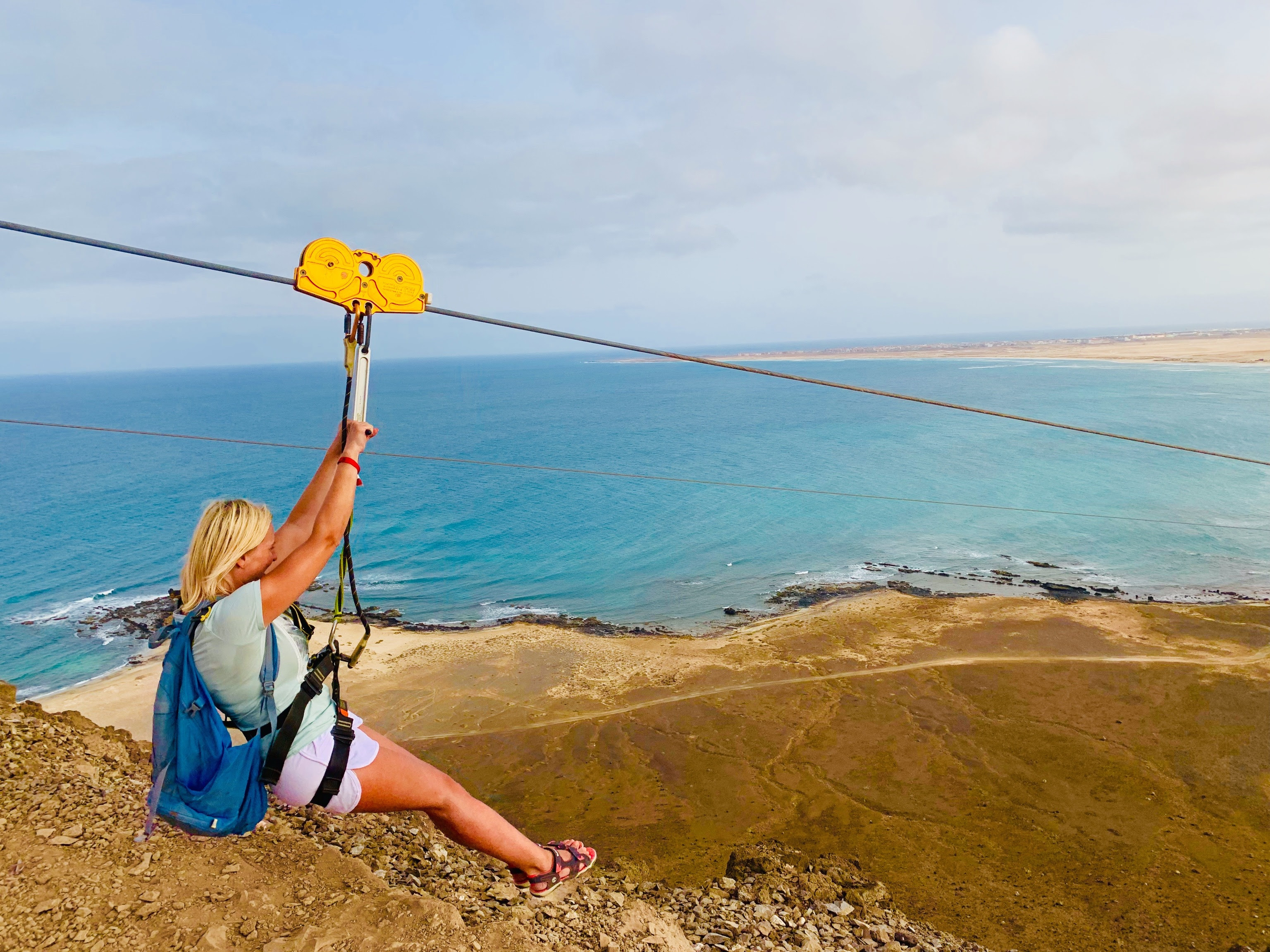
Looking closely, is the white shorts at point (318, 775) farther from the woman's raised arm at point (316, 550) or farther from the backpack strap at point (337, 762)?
the woman's raised arm at point (316, 550)

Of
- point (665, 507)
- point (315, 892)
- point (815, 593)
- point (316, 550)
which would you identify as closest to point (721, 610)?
point (815, 593)

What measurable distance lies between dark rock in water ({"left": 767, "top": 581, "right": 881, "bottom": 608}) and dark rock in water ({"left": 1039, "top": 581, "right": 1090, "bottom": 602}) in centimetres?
501

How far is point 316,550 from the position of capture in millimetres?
2424

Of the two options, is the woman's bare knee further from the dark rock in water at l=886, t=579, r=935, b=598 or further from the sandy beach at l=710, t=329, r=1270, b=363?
the sandy beach at l=710, t=329, r=1270, b=363

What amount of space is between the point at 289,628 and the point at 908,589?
21.0m

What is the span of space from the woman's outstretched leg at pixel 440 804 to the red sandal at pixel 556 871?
30 mm

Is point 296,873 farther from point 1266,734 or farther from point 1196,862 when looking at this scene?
point 1266,734

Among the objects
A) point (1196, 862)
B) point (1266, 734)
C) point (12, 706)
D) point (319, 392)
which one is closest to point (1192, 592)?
point (1266, 734)

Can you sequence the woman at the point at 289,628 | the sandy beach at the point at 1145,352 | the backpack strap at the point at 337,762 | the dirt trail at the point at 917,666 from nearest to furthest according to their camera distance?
the woman at the point at 289,628 → the backpack strap at the point at 337,762 → the dirt trail at the point at 917,666 → the sandy beach at the point at 1145,352

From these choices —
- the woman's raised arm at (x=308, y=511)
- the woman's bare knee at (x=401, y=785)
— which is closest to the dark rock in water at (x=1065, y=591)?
the woman's bare knee at (x=401, y=785)

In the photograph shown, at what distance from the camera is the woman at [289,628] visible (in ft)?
7.67

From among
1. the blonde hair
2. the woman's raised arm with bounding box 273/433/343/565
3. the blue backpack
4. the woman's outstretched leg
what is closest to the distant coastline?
the woman's outstretched leg

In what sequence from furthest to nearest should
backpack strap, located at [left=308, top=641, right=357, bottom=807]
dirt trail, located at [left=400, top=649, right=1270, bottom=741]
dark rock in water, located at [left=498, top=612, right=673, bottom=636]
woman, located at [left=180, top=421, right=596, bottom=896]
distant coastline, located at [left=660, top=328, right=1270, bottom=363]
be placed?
distant coastline, located at [left=660, top=328, right=1270, bottom=363], dark rock in water, located at [left=498, top=612, right=673, bottom=636], dirt trail, located at [left=400, top=649, right=1270, bottom=741], backpack strap, located at [left=308, top=641, right=357, bottom=807], woman, located at [left=180, top=421, right=596, bottom=896]

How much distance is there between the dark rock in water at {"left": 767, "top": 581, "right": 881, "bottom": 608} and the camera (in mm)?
20172
